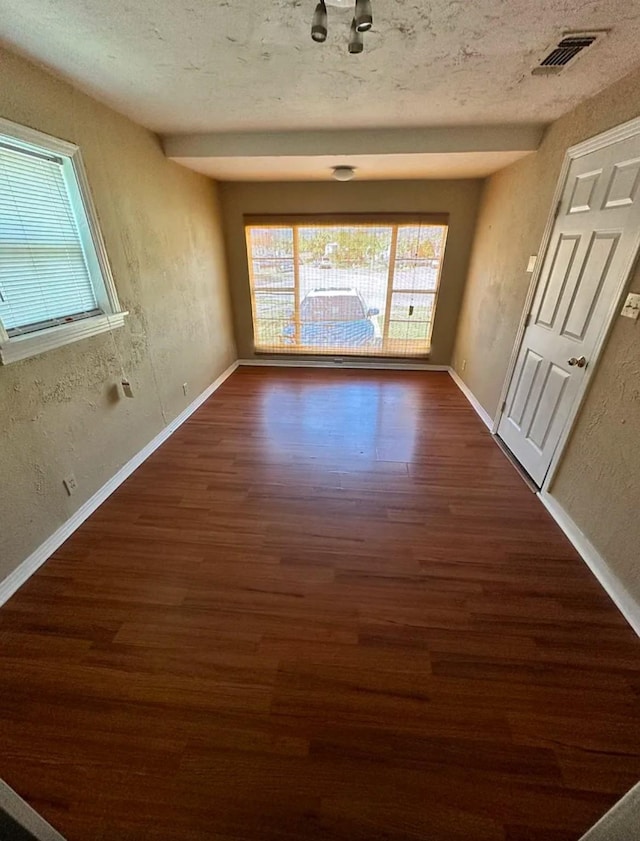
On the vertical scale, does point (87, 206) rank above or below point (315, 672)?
above

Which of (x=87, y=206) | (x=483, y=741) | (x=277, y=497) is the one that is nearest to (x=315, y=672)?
(x=483, y=741)

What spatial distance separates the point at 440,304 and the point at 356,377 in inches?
56.4

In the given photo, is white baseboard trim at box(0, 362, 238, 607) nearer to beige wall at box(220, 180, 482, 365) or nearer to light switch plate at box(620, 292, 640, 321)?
beige wall at box(220, 180, 482, 365)

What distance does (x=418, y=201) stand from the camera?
12.6 ft

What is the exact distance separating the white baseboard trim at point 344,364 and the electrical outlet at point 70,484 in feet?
10.1

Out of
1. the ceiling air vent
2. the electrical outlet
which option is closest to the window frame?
the electrical outlet

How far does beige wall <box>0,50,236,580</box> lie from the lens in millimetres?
1647

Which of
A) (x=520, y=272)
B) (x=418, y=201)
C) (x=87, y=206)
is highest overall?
(x=418, y=201)

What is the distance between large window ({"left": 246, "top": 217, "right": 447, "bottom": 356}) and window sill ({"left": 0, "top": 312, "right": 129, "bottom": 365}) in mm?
2478

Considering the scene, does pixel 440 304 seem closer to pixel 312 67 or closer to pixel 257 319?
pixel 257 319

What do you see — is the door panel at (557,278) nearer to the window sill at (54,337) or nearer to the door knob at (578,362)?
the door knob at (578,362)

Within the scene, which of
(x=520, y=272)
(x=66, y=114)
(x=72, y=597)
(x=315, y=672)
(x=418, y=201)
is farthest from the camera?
(x=418, y=201)

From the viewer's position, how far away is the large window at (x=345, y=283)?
4039 mm

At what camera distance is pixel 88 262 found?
6.93ft
